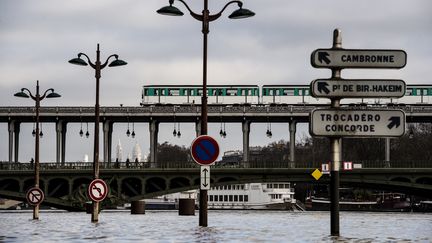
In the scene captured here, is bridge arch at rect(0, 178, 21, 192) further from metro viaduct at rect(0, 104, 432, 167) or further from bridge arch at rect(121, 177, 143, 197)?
bridge arch at rect(121, 177, 143, 197)

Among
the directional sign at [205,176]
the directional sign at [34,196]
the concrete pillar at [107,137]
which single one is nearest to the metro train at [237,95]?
the concrete pillar at [107,137]

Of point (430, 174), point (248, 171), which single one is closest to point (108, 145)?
point (248, 171)

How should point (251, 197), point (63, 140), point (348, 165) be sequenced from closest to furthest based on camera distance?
point (348, 165), point (63, 140), point (251, 197)

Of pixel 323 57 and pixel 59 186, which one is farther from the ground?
pixel 323 57

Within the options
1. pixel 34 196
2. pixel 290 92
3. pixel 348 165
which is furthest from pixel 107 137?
pixel 34 196

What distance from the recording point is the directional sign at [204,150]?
28.4 metres

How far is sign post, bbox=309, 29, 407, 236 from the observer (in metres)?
26.7

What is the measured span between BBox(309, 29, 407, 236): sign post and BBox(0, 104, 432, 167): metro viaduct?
228 ft

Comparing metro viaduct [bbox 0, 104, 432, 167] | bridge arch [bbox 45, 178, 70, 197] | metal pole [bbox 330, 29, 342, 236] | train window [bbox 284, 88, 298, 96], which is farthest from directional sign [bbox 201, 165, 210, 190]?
train window [bbox 284, 88, 298, 96]

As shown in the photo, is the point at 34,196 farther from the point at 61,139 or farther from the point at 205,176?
the point at 61,139

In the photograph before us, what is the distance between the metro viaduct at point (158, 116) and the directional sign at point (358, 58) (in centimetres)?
7018

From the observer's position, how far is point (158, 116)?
329ft

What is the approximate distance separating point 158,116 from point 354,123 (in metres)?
73.6

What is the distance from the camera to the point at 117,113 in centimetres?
9988
